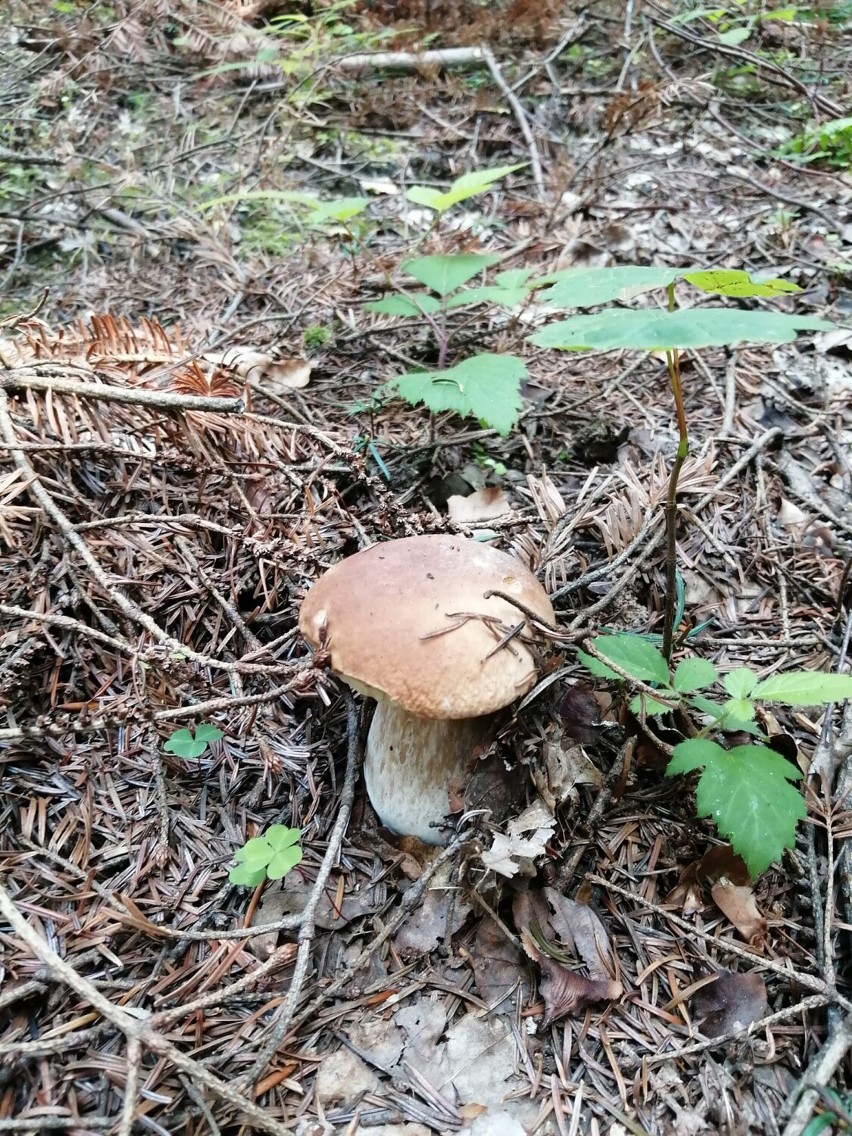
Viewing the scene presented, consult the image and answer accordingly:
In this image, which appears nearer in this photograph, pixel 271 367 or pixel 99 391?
pixel 99 391

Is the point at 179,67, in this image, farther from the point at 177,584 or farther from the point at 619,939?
the point at 619,939

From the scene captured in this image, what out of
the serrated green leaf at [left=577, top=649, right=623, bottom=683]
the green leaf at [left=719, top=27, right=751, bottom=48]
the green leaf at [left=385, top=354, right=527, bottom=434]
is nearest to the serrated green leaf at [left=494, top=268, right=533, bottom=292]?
the green leaf at [left=385, top=354, right=527, bottom=434]

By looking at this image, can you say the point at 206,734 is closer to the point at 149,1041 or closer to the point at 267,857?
the point at 267,857

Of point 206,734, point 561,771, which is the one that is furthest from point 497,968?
point 206,734

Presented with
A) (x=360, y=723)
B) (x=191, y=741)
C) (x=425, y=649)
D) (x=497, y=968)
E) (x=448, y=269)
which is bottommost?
(x=497, y=968)

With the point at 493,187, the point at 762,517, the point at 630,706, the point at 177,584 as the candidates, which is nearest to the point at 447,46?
the point at 493,187

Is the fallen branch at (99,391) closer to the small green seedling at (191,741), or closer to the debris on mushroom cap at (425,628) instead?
the debris on mushroom cap at (425,628)

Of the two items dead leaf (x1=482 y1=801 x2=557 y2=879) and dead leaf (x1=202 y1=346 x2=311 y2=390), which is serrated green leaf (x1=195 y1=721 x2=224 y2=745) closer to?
dead leaf (x1=482 y1=801 x2=557 y2=879)
